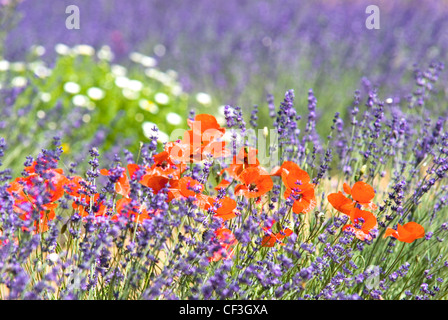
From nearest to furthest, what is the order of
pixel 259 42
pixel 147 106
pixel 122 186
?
pixel 122 186
pixel 147 106
pixel 259 42

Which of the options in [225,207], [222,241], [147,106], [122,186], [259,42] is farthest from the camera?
[259,42]

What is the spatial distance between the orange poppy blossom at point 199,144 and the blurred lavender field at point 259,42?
115 inches

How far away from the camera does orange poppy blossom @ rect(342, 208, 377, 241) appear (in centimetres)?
152

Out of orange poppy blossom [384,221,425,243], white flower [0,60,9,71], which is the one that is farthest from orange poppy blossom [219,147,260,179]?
white flower [0,60,9,71]

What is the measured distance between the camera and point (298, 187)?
156cm

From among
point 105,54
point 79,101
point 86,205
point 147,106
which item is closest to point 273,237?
point 86,205

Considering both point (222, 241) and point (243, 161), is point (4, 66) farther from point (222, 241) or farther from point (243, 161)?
point (222, 241)

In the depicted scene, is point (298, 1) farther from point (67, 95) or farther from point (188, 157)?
point (188, 157)

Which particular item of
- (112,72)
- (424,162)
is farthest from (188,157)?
(112,72)

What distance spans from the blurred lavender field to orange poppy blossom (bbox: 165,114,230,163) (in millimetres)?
2909

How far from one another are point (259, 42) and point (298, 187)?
4.21 meters

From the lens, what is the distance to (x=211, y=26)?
692 cm

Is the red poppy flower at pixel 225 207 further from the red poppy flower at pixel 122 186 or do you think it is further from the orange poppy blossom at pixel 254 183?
the red poppy flower at pixel 122 186
